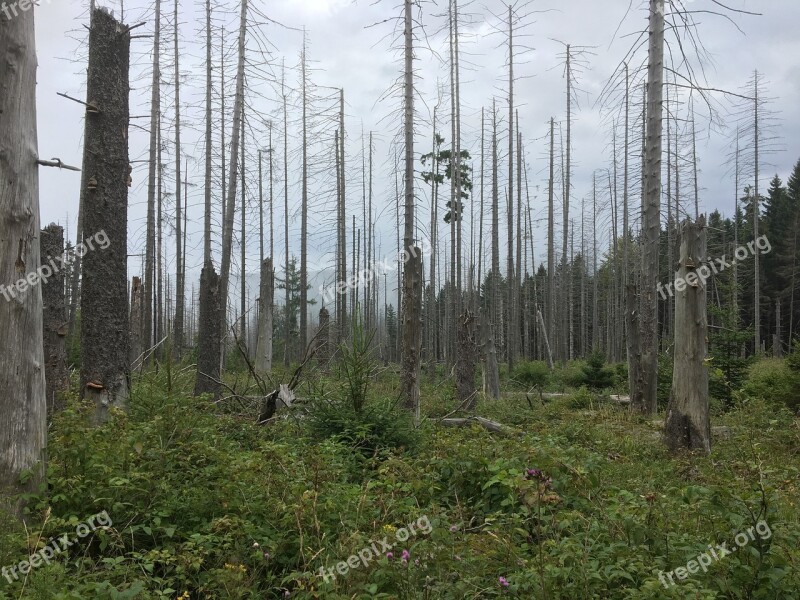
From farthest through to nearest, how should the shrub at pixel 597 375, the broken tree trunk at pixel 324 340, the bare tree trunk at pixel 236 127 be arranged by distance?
the broken tree trunk at pixel 324 340 < the shrub at pixel 597 375 < the bare tree trunk at pixel 236 127

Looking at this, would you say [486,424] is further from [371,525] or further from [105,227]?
[105,227]

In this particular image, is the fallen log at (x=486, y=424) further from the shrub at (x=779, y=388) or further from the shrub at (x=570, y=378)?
the shrub at (x=570, y=378)

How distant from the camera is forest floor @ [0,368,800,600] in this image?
2949 millimetres

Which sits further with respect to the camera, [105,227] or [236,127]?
[236,127]

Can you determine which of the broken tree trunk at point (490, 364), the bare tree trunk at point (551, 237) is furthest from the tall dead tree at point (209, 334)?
the bare tree trunk at point (551, 237)

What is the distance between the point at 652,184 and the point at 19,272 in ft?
29.5

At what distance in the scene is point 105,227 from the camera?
6.19 metres

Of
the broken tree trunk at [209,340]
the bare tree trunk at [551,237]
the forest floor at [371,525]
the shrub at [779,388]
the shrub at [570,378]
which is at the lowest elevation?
the shrub at [570,378]

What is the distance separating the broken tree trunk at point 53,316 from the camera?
7.90 metres

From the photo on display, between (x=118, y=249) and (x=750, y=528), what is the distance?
637 cm

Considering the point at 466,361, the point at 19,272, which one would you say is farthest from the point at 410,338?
the point at 19,272

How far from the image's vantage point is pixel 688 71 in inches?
307

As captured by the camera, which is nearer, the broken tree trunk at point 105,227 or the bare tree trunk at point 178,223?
the broken tree trunk at point 105,227

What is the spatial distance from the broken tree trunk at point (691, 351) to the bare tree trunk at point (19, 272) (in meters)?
7.18
